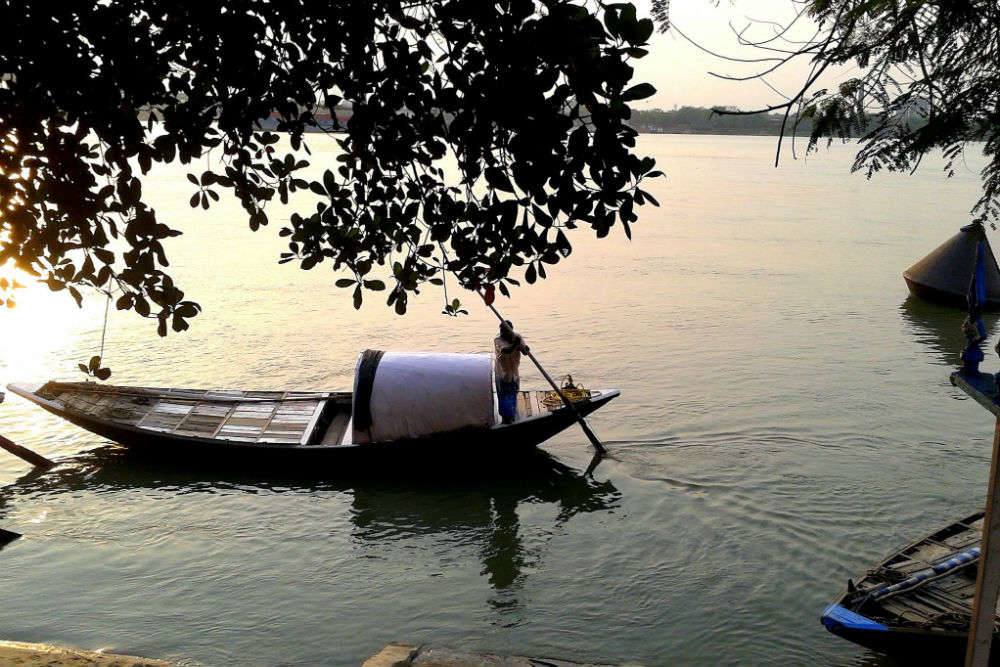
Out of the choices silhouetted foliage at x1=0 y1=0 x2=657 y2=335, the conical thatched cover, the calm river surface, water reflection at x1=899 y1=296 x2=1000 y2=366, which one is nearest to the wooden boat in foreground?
the calm river surface

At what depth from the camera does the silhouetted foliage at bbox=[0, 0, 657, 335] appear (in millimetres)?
3828

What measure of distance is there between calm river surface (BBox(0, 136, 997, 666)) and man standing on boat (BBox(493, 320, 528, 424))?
90cm

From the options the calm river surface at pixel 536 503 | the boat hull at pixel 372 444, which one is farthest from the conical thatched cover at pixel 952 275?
the boat hull at pixel 372 444

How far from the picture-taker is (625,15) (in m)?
3.80

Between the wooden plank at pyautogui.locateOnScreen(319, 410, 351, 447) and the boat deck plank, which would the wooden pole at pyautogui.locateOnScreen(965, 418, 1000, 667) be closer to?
the wooden plank at pyautogui.locateOnScreen(319, 410, 351, 447)

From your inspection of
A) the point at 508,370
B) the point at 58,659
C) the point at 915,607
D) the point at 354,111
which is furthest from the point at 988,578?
the point at 508,370

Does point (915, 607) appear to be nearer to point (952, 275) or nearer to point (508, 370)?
point (508, 370)

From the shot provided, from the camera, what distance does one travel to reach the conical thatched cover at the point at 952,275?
66.7 feet

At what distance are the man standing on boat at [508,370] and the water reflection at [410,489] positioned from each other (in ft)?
2.66

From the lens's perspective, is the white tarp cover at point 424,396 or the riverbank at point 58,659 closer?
the riverbank at point 58,659

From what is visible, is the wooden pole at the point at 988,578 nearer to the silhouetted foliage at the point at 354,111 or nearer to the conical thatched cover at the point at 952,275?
the silhouetted foliage at the point at 354,111

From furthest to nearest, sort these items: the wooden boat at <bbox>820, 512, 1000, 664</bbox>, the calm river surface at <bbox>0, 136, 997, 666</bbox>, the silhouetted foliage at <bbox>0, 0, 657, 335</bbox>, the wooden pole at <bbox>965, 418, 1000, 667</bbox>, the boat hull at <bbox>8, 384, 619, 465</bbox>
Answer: the boat hull at <bbox>8, 384, 619, 465</bbox>, the calm river surface at <bbox>0, 136, 997, 666</bbox>, the wooden boat at <bbox>820, 512, 1000, 664</bbox>, the wooden pole at <bbox>965, 418, 1000, 667</bbox>, the silhouetted foliage at <bbox>0, 0, 657, 335</bbox>

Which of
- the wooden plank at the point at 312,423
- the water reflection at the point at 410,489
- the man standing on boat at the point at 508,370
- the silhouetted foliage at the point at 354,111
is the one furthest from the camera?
the man standing on boat at the point at 508,370

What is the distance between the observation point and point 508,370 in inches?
448
